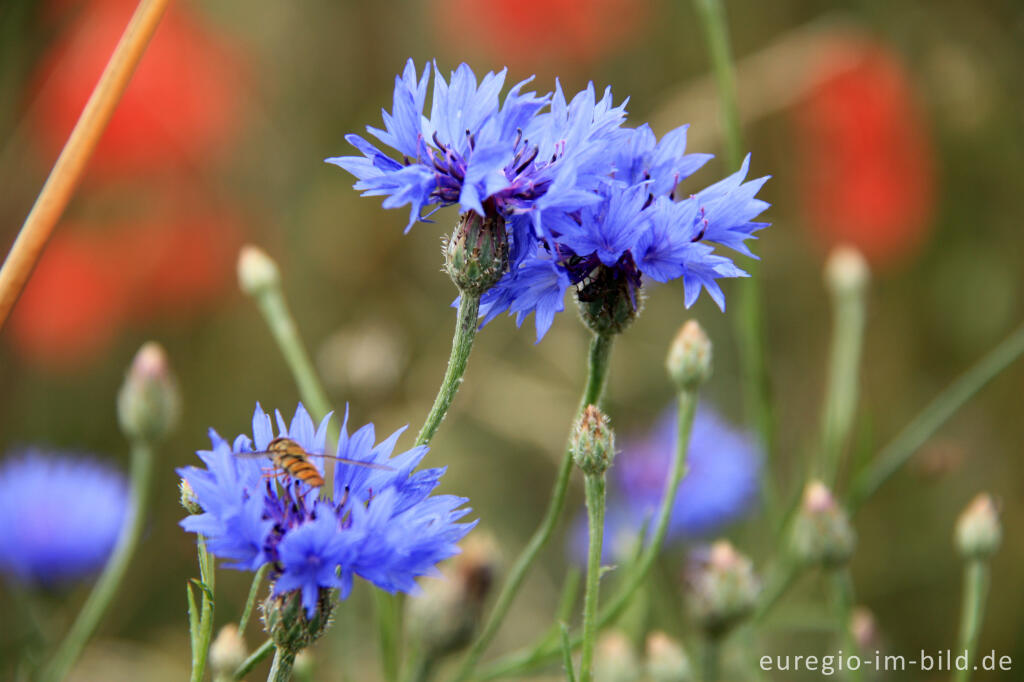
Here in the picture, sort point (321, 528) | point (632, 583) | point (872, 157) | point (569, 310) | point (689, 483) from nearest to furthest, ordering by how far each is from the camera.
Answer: point (321, 528) < point (632, 583) < point (689, 483) < point (569, 310) < point (872, 157)

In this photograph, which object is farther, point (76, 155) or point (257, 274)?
point (257, 274)

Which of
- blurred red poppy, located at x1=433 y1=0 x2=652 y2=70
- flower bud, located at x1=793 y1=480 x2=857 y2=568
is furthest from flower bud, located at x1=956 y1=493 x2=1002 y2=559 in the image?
blurred red poppy, located at x1=433 y1=0 x2=652 y2=70

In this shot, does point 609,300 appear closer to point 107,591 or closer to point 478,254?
point 478,254

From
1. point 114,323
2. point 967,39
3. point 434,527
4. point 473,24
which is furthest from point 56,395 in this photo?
point 967,39

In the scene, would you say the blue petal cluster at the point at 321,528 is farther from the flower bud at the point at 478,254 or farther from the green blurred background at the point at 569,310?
the green blurred background at the point at 569,310

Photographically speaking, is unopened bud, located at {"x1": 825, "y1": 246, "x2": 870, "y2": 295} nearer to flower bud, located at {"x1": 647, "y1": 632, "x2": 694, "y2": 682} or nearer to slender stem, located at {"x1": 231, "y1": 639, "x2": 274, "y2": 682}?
flower bud, located at {"x1": 647, "y1": 632, "x2": 694, "y2": 682}

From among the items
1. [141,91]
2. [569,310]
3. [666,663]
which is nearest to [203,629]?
[666,663]
